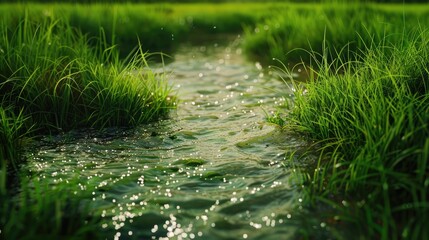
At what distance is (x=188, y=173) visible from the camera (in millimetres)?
3848

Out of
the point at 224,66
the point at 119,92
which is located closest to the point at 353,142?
the point at 119,92

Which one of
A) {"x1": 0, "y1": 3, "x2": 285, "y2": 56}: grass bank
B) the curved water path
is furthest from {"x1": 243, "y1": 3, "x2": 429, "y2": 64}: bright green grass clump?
the curved water path

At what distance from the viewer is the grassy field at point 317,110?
297 cm

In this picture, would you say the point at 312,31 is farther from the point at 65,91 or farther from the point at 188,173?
the point at 188,173

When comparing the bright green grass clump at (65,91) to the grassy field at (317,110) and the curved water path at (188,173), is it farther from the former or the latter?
the curved water path at (188,173)

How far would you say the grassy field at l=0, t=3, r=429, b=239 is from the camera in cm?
297

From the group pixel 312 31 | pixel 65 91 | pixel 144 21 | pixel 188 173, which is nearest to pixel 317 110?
pixel 188 173

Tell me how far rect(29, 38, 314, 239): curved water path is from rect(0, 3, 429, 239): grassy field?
178 mm

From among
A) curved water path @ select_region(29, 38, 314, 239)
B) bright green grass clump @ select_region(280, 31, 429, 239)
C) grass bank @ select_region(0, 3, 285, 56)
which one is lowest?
grass bank @ select_region(0, 3, 285, 56)

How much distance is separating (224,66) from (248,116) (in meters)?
3.17

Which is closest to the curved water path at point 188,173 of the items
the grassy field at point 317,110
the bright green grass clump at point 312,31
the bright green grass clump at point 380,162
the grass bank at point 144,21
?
the grassy field at point 317,110

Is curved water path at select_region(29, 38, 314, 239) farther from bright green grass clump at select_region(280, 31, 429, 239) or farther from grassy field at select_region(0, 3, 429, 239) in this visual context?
bright green grass clump at select_region(280, 31, 429, 239)

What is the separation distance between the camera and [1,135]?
4008 mm

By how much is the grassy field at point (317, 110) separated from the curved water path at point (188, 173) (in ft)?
0.58
